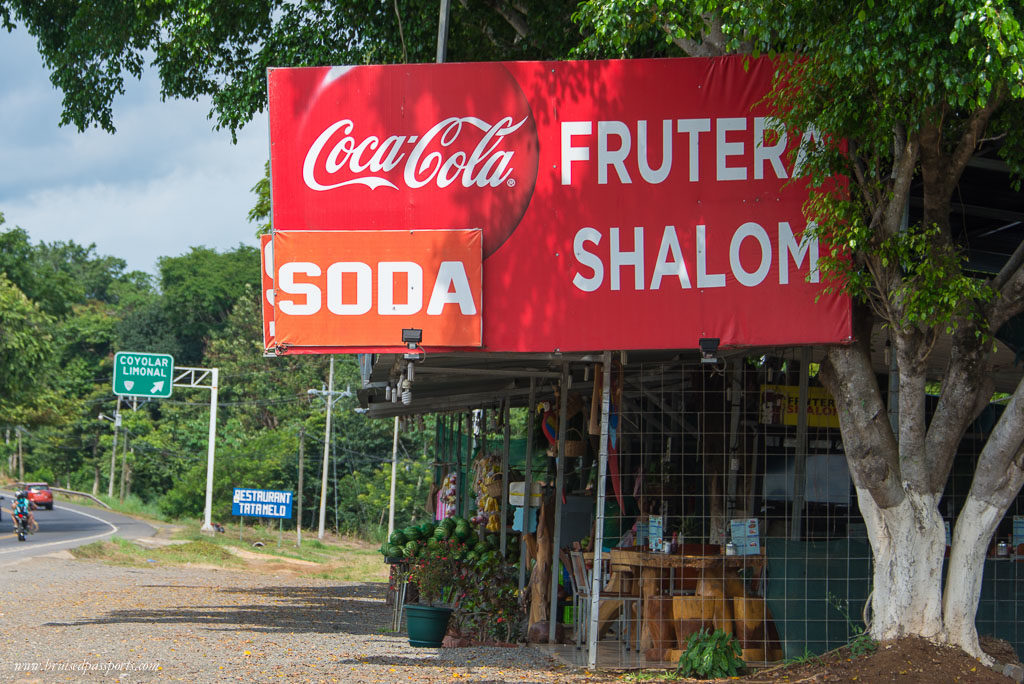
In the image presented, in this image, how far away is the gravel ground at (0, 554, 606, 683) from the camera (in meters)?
9.12

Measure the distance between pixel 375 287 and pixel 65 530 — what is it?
36.4 m

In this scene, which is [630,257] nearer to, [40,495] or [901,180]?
[901,180]

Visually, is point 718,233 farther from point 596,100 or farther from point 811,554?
point 811,554

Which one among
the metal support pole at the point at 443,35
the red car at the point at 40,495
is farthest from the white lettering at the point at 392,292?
the red car at the point at 40,495

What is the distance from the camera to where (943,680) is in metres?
7.62

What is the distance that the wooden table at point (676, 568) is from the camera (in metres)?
9.25

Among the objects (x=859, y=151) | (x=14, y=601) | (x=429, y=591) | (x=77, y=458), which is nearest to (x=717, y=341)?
(x=859, y=151)

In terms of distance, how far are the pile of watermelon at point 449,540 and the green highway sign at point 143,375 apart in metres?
19.8

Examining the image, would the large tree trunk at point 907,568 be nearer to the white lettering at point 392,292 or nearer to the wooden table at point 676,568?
the wooden table at point 676,568

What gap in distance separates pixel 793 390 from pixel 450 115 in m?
3.95

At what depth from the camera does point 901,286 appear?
8117 millimetres

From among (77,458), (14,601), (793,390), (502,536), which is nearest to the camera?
(793,390)

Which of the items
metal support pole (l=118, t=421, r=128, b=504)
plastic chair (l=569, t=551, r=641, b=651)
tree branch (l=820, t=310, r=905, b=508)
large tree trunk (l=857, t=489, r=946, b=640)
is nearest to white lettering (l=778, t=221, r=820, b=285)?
tree branch (l=820, t=310, r=905, b=508)

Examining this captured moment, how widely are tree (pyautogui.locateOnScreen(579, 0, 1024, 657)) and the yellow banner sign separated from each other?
4.32 feet
